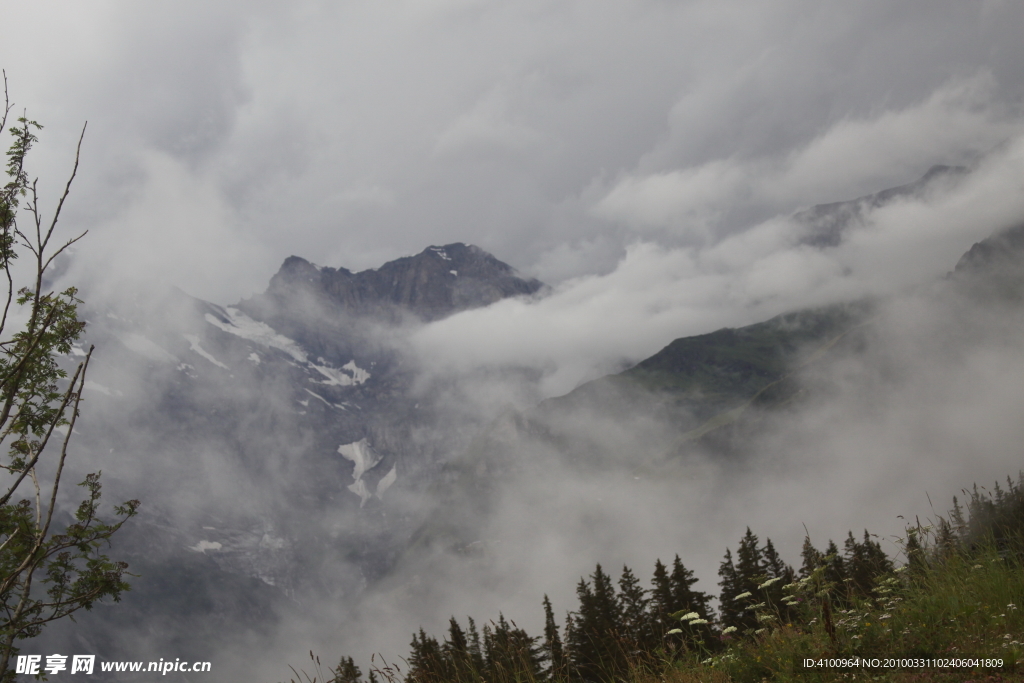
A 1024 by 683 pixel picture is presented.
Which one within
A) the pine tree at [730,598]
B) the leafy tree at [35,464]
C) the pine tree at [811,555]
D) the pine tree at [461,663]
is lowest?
the pine tree at [730,598]

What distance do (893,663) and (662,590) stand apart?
44817 mm

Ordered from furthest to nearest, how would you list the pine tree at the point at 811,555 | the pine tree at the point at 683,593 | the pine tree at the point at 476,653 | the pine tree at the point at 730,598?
the pine tree at the point at 683,593 → the pine tree at the point at 730,598 → the pine tree at the point at 811,555 → the pine tree at the point at 476,653

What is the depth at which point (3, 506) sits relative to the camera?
952 centimetres

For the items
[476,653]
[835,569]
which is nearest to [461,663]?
[476,653]

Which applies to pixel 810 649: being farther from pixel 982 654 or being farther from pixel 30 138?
pixel 30 138

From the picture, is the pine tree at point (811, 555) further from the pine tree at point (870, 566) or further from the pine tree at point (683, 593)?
the pine tree at point (683, 593)

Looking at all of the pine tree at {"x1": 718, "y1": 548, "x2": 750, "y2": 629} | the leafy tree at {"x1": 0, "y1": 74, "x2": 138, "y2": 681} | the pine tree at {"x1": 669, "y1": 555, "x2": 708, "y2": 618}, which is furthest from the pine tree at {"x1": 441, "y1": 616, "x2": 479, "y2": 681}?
the pine tree at {"x1": 669, "y1": 555, "x2": 708, "y2": 618}

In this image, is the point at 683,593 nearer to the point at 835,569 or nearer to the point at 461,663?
the point at 835,569

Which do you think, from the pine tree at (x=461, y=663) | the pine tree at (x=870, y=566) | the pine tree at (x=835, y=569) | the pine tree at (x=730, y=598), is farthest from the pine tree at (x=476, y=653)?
the pine tree at (x=730, y=598)

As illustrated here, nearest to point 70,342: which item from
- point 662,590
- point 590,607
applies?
point 662,590

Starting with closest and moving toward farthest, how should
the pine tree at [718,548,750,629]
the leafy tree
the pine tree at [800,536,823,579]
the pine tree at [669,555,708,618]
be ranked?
the leafy tree < the pine tree at [800,536,823,579] < the pine tree at [718,548,750,629] < the pine tree at [669,555,708,618]

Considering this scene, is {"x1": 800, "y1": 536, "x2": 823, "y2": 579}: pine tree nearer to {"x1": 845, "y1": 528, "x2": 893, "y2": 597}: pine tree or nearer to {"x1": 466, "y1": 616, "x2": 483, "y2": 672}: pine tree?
{"x1": 845, "y1": 528, "x2": 893, "y2": 597}: pine tree

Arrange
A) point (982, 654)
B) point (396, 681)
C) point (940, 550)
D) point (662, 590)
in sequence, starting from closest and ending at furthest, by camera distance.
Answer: point (982, 654) < point (396, 681) < point (940, 550) < point (662, 590)

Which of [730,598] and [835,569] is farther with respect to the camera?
[730,598]
